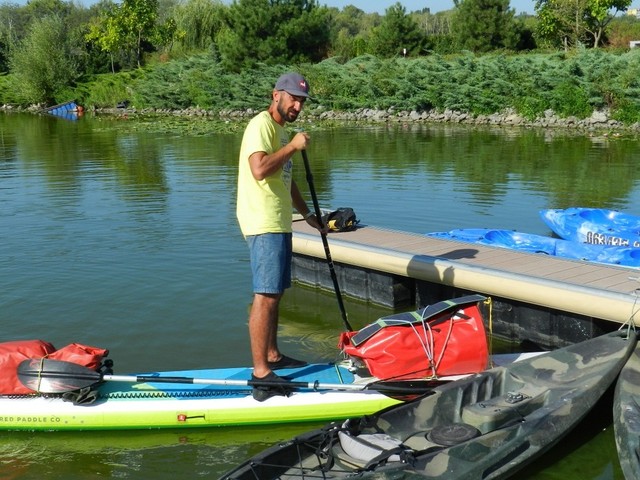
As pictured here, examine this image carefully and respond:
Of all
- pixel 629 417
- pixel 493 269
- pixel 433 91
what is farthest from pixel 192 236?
pixel 433 91

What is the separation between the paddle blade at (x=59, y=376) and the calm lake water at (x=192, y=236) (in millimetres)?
444

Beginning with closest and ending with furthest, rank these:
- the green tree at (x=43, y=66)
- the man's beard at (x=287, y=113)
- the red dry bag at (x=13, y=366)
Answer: the man's beard at (x=287, y=113) → the red dry bag at (x=13, y=366) → the green tree at (x=43, y=66)

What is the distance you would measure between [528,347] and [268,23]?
4183cm

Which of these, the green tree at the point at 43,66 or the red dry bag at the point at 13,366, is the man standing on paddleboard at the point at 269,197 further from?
the green tree at the point at 43,66

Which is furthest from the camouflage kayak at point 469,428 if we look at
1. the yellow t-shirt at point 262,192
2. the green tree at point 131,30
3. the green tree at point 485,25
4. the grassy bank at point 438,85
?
the green tree at point 131,30

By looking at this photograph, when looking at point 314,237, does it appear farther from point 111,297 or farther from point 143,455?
point 143,455

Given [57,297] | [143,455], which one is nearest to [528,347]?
[143,455]

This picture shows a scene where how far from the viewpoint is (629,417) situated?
549 cm

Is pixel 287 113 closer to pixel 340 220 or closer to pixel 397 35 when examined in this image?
pixel 340 220

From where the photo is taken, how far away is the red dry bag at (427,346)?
259 inches

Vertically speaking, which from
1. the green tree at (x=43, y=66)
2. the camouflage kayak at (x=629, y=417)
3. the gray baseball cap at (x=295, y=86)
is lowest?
the camouflage kayak at (x=629, y=417)

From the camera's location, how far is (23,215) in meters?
15.2

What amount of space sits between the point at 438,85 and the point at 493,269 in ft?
95.7

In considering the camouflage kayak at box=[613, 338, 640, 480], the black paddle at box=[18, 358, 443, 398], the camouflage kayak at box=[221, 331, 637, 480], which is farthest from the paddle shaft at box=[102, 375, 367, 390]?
the camouflage kayak at box=[613, 338, 640, 480]
